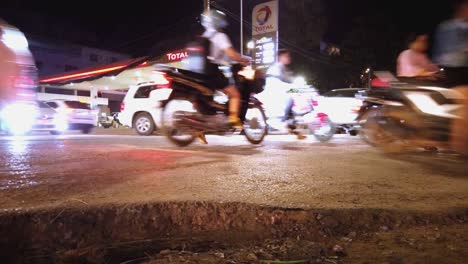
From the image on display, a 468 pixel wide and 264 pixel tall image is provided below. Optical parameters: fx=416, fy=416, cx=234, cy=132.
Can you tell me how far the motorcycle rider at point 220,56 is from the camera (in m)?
6.34

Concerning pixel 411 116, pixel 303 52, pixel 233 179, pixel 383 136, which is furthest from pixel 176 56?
pixel 233 179

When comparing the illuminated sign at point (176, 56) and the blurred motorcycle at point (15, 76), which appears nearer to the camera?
the blurred motorcycle at point (15, 76)

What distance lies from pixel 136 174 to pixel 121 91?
34121mm

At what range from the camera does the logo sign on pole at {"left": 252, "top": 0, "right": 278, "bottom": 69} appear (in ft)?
75.1

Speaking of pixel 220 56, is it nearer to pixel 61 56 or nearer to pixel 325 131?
pixel 325 131

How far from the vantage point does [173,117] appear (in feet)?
21.4

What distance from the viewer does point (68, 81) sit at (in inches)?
1028

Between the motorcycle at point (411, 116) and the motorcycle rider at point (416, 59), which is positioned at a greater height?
the motorcycle rider at point (416, 59)

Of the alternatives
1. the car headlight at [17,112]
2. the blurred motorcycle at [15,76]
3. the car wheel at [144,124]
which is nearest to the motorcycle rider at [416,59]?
the blurred motorcycle at [15,76]

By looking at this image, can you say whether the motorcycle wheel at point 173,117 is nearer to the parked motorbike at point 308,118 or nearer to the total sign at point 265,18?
the parked motorbike at point 308,118

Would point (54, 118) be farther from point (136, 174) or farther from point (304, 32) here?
point (304, 32)

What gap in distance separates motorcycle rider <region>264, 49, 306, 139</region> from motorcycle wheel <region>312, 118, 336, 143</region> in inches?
14.1

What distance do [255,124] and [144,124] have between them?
550cm

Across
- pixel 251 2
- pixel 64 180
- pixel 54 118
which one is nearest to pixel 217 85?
pixel 64 180
